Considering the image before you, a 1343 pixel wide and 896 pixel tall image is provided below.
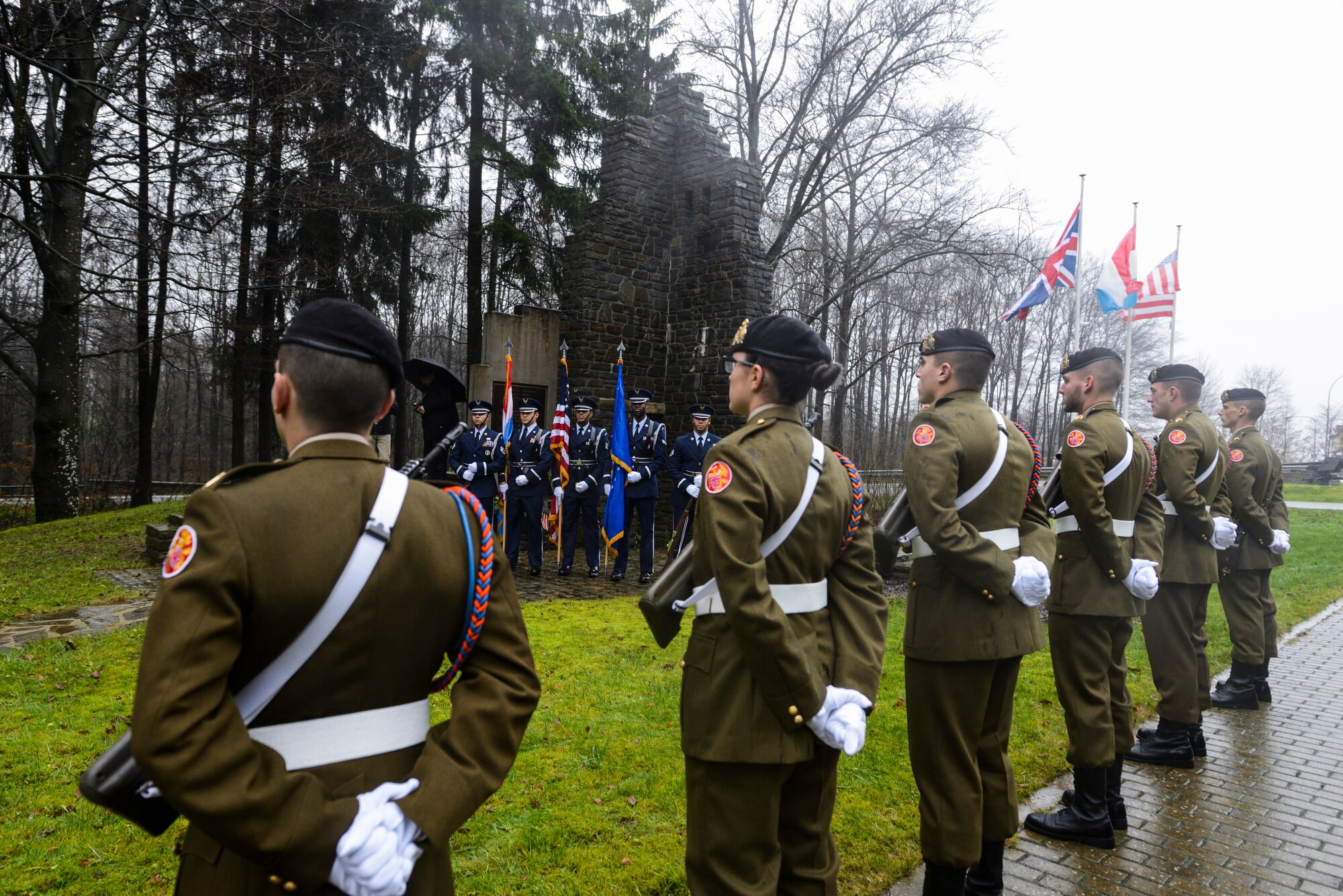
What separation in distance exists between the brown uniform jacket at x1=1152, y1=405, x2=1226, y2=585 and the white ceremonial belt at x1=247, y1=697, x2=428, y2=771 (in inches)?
188

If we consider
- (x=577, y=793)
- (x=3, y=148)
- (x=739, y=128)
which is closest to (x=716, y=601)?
(x=577, y=793)

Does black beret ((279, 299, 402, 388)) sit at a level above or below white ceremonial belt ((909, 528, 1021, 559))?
above

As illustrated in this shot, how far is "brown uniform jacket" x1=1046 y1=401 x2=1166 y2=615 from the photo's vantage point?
13.1 feet

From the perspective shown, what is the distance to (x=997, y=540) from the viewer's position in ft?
10.8

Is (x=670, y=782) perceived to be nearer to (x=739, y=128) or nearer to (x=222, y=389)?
(x=739, y=128)

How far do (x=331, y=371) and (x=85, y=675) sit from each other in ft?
19.1

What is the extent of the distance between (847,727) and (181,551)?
66.3 inches

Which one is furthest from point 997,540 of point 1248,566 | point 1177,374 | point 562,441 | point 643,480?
point 562,441

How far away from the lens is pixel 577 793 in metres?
4.20

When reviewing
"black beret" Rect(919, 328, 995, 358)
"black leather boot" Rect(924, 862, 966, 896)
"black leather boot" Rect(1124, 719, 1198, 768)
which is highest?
"black beret" Rect(919, 328, 995, 358)

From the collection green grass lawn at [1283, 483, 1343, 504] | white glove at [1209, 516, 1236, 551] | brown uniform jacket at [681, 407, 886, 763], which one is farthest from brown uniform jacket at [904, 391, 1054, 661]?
green grass lawn at [1283, 483, 1343, 504]

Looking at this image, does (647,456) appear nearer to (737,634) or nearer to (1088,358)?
(1088,358)

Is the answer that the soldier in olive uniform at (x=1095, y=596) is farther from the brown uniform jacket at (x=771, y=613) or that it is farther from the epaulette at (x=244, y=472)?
the epaulette at (x=244, y=472)

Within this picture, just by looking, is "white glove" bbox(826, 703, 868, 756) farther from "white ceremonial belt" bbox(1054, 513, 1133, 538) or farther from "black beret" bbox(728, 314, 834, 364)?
"white ceremonial belt" bbox(1054, 513, 1133, 538)
